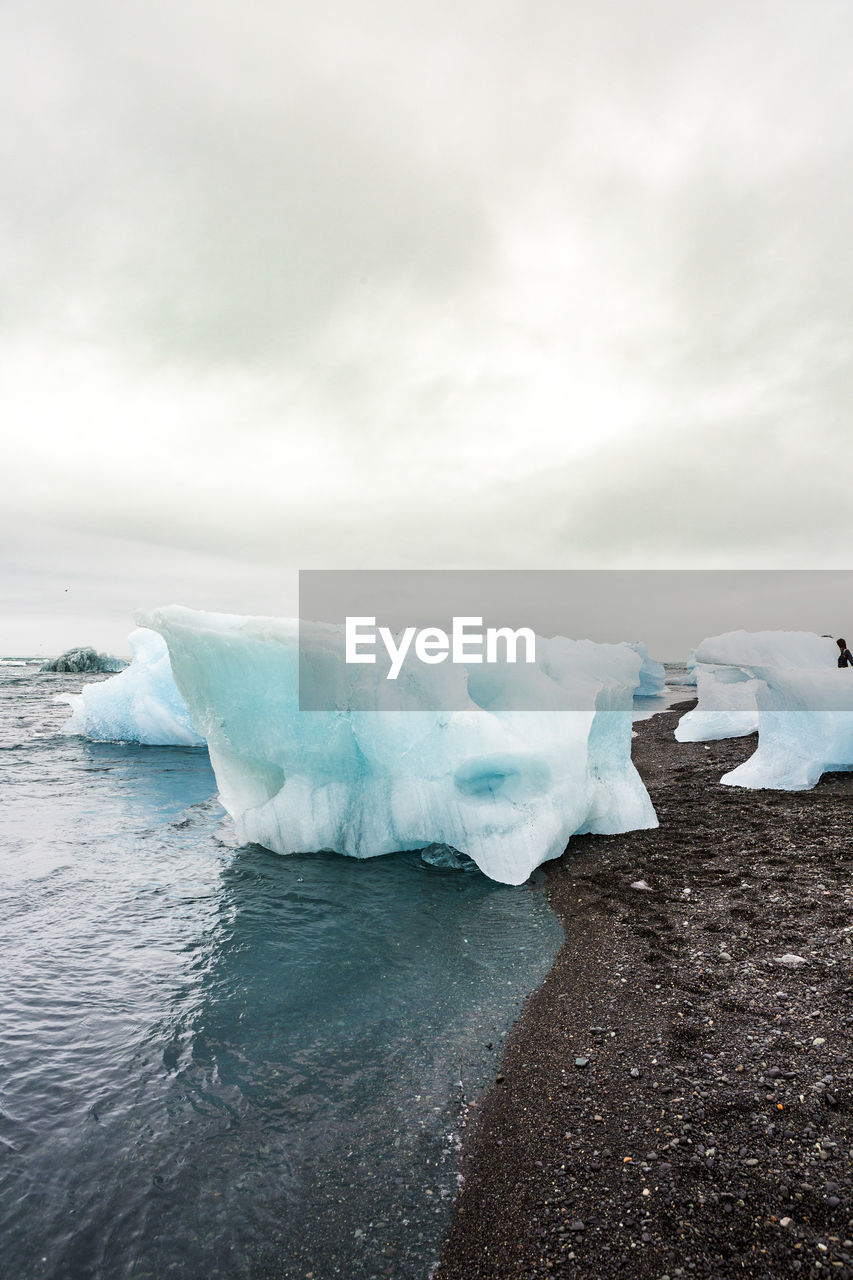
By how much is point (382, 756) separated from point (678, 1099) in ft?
15.7

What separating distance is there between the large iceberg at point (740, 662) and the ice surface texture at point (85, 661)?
45681mm

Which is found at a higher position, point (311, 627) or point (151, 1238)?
point (311, 627)

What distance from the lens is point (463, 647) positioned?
29.2 ft

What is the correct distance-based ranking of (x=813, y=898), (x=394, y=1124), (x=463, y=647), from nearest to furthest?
1. (x=394, y=1124)
2. (x=813, y=898)
3. (x=463, y=647)

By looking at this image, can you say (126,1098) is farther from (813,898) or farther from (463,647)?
(463,647)

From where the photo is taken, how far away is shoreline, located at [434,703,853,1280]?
2.45m

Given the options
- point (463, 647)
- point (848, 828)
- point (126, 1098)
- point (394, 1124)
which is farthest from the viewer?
point (463, 647)

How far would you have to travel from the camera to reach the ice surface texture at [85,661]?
50.0 meters

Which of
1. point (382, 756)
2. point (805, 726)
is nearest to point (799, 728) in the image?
point (805, 726)

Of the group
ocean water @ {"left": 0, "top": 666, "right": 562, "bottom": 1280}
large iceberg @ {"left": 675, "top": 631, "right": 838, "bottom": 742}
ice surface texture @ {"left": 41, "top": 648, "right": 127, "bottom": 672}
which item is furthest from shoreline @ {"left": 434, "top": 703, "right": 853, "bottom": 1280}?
ice surface texture @ {"left": 41, "top": 648, "right": 127, "bottom": 672}

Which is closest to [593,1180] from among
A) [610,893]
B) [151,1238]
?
[151,1238]

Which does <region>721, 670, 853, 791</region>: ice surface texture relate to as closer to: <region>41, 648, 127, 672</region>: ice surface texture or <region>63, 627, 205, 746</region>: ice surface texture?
<region>63, 627, 205, 746</region>: ice surface texture

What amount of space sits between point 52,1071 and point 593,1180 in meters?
3.31

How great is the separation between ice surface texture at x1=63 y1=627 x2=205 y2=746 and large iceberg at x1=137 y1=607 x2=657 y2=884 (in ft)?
32.5
